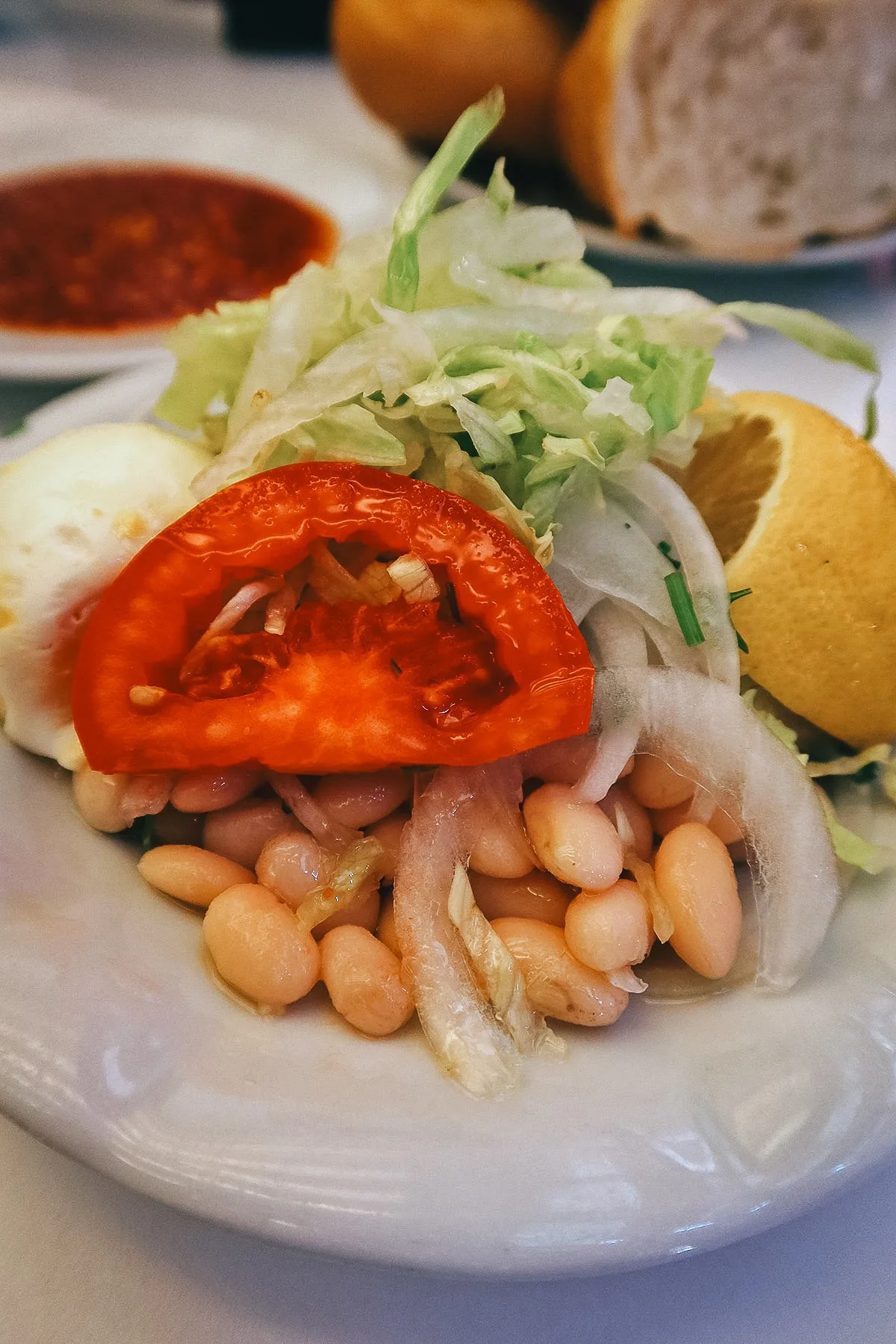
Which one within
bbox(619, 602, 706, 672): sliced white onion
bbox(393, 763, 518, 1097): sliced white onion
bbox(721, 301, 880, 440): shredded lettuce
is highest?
bbox(721, 301, 880, 440): shredded lettuce

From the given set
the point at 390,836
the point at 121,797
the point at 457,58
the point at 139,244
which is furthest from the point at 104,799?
the point at 457,58

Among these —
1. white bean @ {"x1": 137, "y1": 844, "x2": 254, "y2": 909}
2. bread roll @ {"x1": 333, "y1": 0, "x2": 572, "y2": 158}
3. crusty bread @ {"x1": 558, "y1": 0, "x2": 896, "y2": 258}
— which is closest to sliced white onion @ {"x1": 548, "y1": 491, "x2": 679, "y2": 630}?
white bean @ {"x1": 137, "y1": 844, "x2": 254, "y2": 909}

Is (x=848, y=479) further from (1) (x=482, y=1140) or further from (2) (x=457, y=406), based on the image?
(1) (x=482, y=1140)

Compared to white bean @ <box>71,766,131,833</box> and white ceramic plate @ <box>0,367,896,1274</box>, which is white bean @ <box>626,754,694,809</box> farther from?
white bean @ <box>71,766,131,833</box>

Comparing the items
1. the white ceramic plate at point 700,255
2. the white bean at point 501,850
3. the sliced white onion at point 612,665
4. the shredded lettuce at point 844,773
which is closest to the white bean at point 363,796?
the white bean at point 501,850

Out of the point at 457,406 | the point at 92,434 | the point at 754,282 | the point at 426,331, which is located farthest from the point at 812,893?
the point at 754,282

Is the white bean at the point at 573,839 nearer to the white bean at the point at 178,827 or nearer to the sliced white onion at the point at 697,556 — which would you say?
the sliced white onion at the point at 697,556
